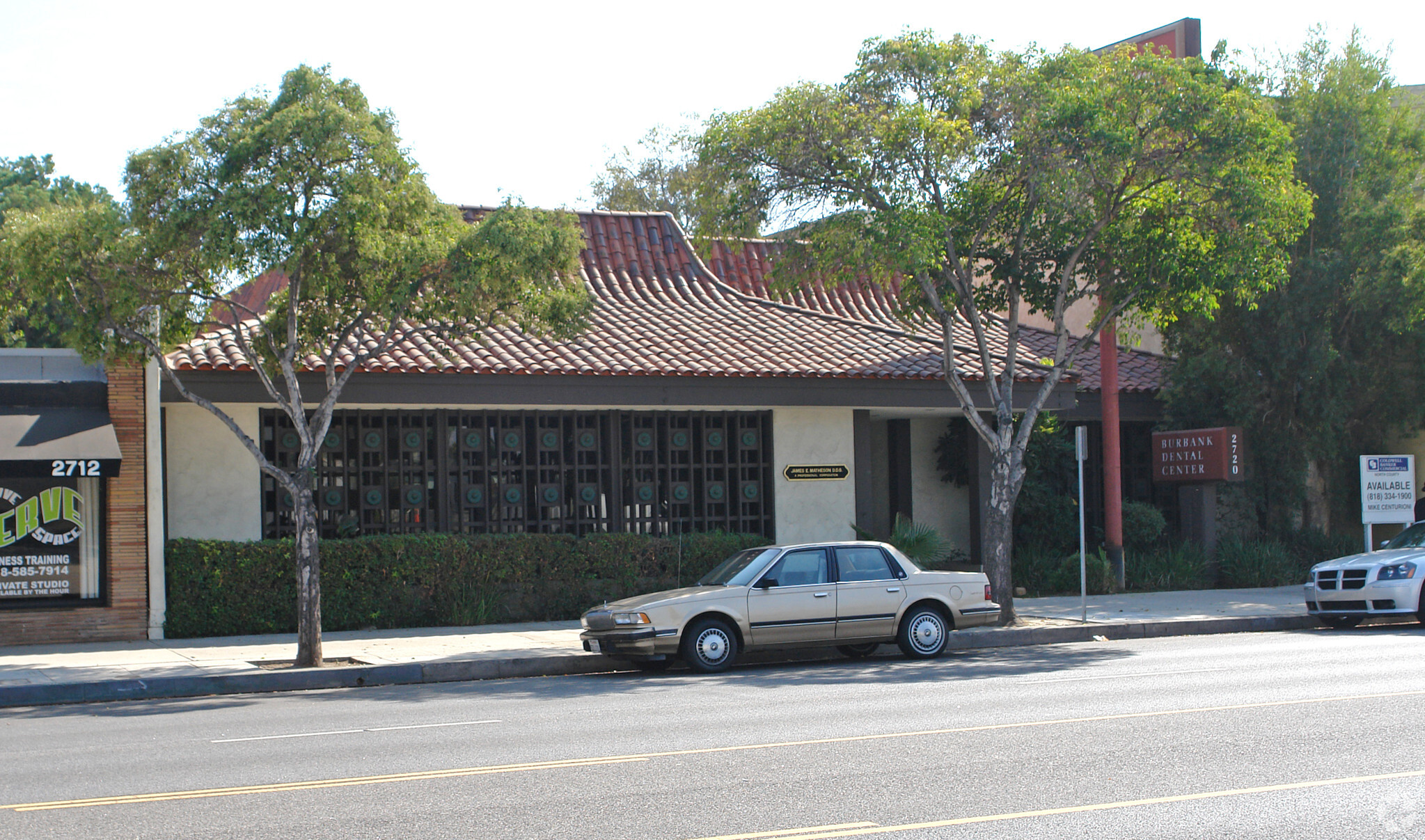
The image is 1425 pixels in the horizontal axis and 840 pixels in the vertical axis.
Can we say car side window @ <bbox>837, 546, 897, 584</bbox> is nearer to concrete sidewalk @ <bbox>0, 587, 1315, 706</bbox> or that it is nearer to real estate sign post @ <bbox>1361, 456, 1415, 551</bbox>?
concrete sidewalk @ <bbox>0, 587, 1315, 706</bbox>

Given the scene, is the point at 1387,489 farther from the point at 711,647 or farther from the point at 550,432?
the point at 550,432

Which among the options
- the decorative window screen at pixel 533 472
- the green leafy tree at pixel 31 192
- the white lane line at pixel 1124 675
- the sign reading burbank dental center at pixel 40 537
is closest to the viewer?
the white lane line at pixel 1124 675

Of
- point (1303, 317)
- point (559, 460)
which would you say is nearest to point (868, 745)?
point (559, 460)

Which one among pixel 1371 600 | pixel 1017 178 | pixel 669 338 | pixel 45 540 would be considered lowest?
pixel 1371 600

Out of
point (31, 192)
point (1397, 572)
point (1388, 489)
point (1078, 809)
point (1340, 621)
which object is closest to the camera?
point (1078, 809)

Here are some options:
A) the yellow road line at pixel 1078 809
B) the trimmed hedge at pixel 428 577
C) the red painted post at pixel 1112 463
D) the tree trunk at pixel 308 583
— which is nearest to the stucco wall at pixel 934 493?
the red painted post at pixel 1112 463

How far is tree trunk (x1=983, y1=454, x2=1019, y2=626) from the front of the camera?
17.0 meters

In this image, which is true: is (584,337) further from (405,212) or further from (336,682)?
(336,682)

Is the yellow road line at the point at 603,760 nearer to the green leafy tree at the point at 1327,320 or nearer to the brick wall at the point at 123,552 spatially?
the brick wall at the point at 123,552

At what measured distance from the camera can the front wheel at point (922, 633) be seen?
47.2 feet

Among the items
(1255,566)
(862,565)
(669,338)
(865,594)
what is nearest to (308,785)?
(865,594)

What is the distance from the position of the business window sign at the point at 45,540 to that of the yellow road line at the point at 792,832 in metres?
12.7

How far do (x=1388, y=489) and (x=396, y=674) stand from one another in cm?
1611

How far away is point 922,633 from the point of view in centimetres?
1448
